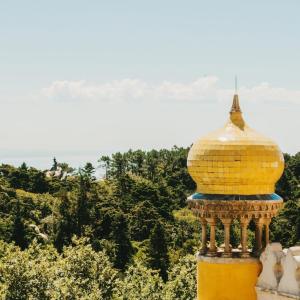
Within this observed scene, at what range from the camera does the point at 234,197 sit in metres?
17.5

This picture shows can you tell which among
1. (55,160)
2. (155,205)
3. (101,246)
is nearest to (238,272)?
(101,246)

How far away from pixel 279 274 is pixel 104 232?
90634 millimetres

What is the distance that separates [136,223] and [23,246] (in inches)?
843

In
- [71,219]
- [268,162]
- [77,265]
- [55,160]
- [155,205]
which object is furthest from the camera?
[55,160]

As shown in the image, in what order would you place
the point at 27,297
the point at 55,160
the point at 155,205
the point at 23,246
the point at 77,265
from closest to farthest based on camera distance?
the point at 27,297
the point at 77,265
the point at 23,246
the point at 155,205
the point at 55,160

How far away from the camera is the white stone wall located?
1580 cm

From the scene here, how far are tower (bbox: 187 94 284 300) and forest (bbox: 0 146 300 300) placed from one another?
2829cm

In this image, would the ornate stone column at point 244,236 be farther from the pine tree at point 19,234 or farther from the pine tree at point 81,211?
the pine tree at point 81,211

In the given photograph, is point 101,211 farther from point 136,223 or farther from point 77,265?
point 77,265

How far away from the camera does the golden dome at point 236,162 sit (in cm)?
1725

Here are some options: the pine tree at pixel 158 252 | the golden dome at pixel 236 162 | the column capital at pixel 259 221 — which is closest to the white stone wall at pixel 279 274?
the column capital at pixel 259 221

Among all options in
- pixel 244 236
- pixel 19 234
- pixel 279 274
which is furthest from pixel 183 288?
pixel 19 234

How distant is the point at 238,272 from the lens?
17.4m

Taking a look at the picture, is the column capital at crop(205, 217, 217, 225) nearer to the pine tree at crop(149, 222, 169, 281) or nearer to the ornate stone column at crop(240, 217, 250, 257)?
the ornate stone column at crop(240, 217, 250, 257)
